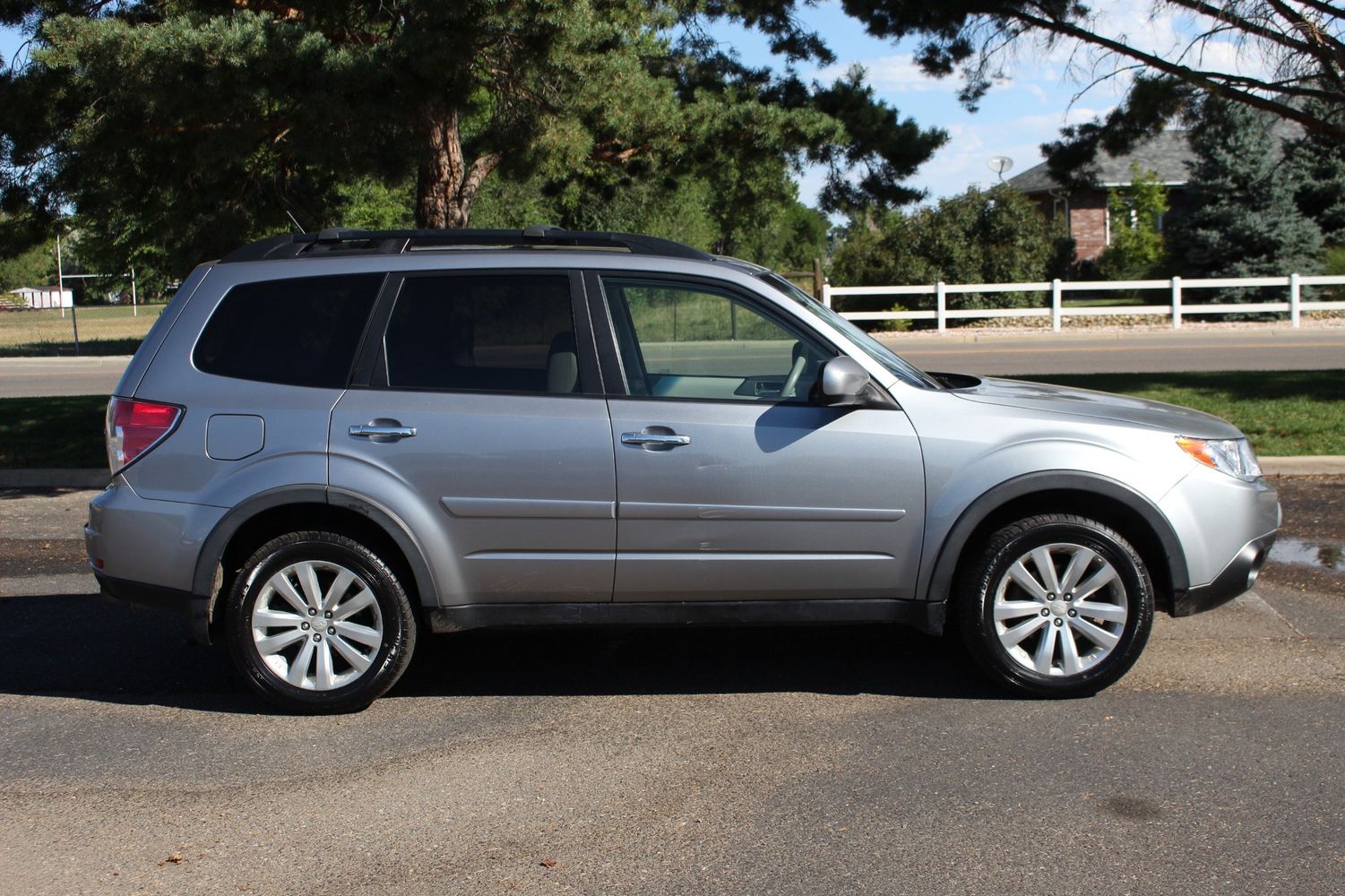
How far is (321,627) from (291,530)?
437 millimetres

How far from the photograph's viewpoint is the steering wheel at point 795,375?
5375 millimetres

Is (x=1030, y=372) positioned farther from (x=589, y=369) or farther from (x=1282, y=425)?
(x=589, y=369)

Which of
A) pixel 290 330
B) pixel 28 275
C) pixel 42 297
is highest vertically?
pixel 28 275

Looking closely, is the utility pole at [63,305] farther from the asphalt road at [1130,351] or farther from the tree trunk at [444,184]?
the asphalt road at [1130,351]

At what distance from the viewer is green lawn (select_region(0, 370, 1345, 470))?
11.4 m

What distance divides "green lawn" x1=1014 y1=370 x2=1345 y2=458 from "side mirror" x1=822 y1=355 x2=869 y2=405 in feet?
22.1

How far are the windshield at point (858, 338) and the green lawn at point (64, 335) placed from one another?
19.1 metres

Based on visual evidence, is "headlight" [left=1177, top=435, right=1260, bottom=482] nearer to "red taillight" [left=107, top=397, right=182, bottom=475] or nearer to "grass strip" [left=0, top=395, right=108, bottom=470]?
"red taillight" [left=107, top=397, right=182, bottom=475]

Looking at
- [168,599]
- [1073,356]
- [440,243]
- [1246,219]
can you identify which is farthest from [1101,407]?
[1246,219]

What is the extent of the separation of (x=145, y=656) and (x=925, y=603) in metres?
3.66

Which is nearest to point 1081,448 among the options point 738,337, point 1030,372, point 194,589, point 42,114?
point 738,337

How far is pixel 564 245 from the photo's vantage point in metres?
5.61

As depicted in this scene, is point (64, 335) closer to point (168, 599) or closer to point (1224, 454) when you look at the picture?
point (168, 599)

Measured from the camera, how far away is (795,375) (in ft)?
17.7
